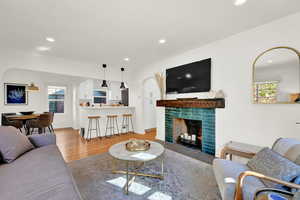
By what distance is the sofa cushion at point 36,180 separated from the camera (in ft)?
3.22

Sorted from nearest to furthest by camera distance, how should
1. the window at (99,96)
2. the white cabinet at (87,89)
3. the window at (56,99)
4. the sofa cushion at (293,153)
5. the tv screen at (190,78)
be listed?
the sofa cushion at (293,153) < the tv screen at (190,78) < the window at (56,99) < the white cabinet at (87,89) < the window at (99,96)

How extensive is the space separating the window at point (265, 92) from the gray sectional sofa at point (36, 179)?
116 inches

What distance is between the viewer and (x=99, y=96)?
22.5 feet

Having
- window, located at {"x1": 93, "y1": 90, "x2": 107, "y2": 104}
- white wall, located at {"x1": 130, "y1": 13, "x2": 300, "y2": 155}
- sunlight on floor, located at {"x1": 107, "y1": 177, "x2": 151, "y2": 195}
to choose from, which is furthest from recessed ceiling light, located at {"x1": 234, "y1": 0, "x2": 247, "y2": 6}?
window, located at {"x1": 93, "y1": 90, "x2": 107, "y2": 104}

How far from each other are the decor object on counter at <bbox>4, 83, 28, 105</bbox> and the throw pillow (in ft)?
23.8

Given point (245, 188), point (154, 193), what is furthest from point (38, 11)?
point (245, 188)

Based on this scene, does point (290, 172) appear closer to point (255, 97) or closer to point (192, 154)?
point (255, 97)

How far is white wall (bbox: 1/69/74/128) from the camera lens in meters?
5.01

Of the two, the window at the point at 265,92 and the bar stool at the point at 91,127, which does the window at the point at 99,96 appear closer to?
the bar stool at the point at 91,127

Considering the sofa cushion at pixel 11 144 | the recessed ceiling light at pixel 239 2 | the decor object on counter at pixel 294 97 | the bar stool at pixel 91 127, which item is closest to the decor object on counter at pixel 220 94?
the decor object on counter at pixel 294 97

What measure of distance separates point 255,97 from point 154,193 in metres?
2.34

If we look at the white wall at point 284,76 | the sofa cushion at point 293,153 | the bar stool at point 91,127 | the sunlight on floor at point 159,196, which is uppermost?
the white wall at point 284,76

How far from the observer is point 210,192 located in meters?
1.72

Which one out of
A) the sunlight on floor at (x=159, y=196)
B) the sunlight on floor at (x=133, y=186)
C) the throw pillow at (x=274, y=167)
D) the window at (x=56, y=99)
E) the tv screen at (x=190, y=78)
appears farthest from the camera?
the window at (x=56, y=99)
